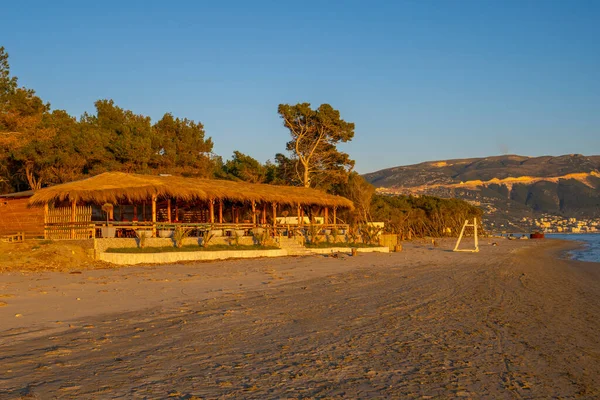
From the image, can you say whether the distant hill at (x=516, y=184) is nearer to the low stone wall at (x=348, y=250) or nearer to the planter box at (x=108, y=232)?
the low stone wall at (x=348, y=250)

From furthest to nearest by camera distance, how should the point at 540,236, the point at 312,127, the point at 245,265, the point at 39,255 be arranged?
the point at 540,236
the point at 312,127
the point at 245,265
the point at 39,255

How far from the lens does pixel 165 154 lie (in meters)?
38.4

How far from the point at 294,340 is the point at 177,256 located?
1297cm

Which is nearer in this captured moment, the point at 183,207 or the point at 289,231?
the point at 289,231

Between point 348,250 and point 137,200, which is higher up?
point 137,200

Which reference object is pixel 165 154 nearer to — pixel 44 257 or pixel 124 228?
pixel 124 228

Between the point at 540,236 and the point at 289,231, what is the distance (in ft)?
148

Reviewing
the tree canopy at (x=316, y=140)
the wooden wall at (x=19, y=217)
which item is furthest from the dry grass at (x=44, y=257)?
the tree canopy at (x=316, y=140)

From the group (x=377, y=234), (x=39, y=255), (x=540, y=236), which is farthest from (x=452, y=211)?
(x=39, y=255)

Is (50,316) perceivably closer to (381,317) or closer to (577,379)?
(381,317)

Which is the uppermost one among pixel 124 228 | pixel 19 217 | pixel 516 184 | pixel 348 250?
pixel 516 184

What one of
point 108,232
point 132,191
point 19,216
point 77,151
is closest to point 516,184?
point 77,151

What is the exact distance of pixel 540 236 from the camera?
63062 millimetres

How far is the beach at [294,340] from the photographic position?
4.88 metres
